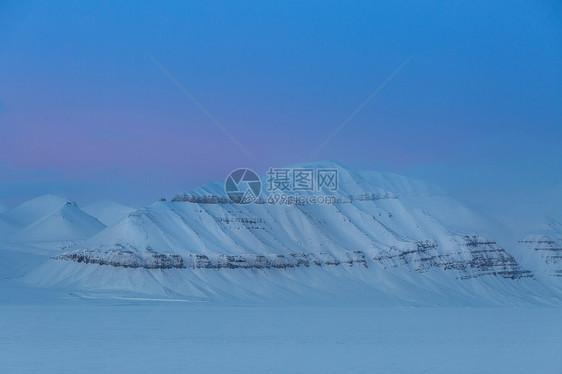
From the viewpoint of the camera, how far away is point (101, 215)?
6186 inches

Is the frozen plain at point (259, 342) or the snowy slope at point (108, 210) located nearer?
the frozen plain at point (259, 342)

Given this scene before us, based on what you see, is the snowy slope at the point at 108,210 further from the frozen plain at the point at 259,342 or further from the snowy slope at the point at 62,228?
the frozen plain at the point at 259,342

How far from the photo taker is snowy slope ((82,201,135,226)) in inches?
6083

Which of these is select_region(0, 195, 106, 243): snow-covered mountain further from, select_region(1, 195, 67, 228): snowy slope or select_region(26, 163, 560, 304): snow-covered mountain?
select_region(26, 163, 560, 304): snow-covered mountain

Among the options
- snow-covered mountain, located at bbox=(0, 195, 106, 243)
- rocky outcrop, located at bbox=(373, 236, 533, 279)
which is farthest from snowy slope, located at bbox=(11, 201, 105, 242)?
rocky outcrop, located at bbox=(373, 236, 533, 279)

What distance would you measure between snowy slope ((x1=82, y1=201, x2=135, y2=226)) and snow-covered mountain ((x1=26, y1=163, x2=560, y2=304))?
65702 mm

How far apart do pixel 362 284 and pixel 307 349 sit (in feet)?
162

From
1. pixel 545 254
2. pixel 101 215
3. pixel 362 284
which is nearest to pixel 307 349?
pixel 362 284

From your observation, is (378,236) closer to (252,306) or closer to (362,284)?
(362,284)

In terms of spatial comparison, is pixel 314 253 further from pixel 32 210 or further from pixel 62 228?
pixel 32 210

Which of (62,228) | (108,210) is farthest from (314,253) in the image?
(108,210)

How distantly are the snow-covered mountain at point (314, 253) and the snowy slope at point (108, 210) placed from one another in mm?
65702

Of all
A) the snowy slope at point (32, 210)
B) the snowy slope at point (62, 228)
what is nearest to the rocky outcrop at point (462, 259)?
the snowy slope at point (62, 228)

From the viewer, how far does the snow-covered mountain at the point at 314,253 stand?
73688 millimetres
